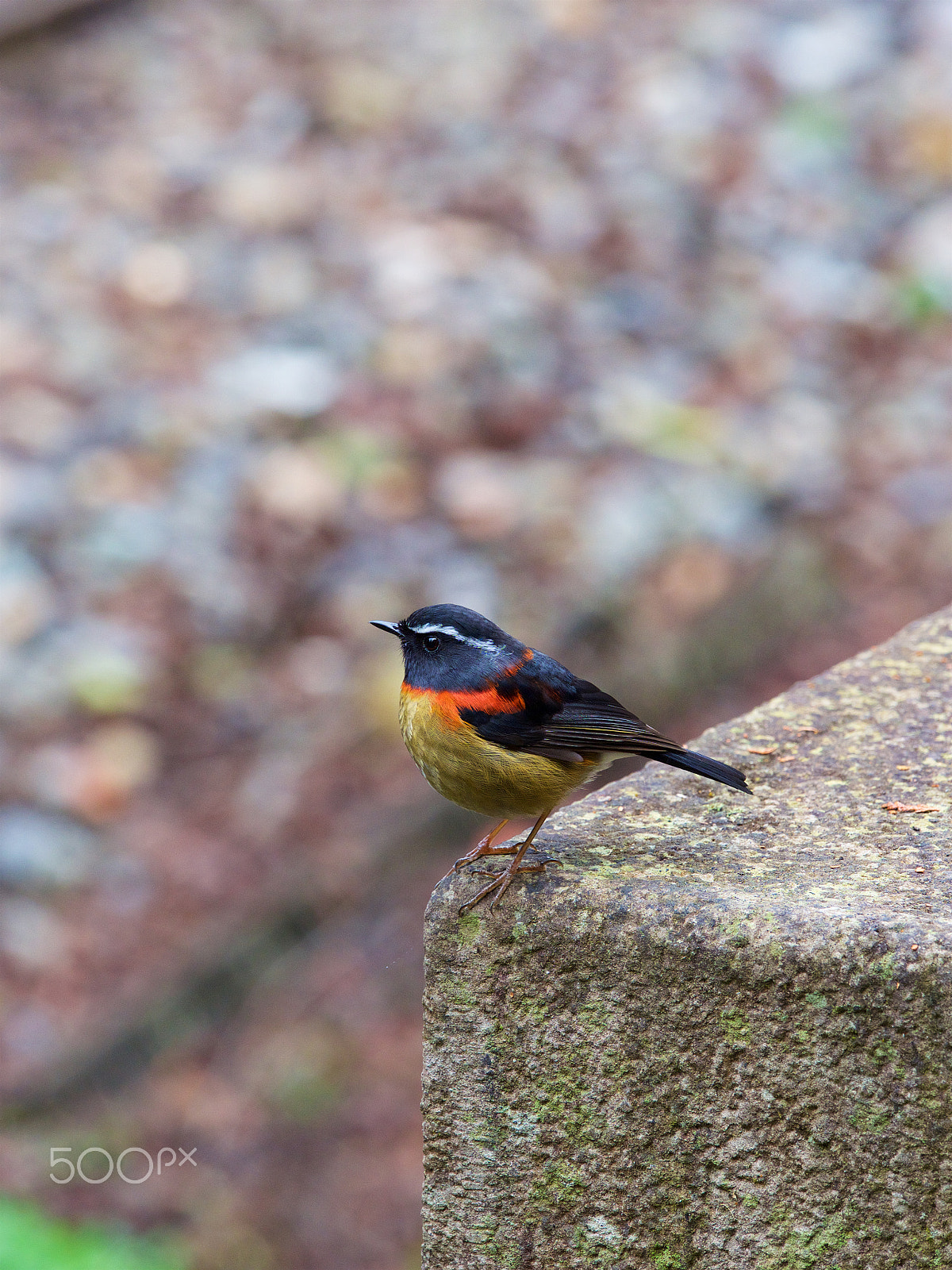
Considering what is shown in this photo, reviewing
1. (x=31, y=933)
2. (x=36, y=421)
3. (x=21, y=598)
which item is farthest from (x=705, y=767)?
(x=36, y=421)

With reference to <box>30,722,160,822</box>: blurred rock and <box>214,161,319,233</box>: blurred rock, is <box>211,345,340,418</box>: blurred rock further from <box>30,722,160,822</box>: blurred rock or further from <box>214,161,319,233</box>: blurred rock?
<box>30,722,160,822</box>: blurred rock

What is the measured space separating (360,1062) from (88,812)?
5.01 feet

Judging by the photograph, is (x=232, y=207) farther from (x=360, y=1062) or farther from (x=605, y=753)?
(x=605, y=753)

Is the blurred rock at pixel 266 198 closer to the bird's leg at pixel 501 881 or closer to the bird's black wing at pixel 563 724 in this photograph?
the bird's black wing at pixel 563 724

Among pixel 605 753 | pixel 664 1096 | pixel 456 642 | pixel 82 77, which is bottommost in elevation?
pixel 664 1096

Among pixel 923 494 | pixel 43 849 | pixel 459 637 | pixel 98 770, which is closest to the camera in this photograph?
pixel 459 637

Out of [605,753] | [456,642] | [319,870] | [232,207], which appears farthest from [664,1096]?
[232,207]

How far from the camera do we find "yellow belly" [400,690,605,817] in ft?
8.63

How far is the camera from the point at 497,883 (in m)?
2.27

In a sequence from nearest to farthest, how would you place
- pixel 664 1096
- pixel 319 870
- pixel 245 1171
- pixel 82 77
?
pixel 664 1096, pixel 245 1171, pixel 319 870, pixel 82 77

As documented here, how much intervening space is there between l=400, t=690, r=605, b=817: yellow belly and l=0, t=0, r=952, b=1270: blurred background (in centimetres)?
211

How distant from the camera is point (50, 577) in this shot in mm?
6250

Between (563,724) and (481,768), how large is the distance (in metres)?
0.18

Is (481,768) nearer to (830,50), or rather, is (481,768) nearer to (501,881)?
(501,881)
